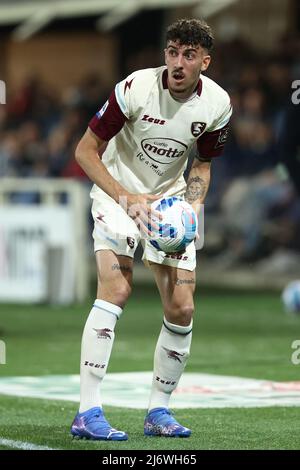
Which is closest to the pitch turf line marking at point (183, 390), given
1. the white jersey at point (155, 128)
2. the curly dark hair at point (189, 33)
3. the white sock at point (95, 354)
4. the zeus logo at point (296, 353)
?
the zeus logo at point (296, 353)

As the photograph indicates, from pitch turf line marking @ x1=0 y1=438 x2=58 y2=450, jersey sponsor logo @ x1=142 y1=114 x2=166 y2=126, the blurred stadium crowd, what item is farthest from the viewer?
the blurred stadium crowd

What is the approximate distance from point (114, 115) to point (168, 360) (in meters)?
1.35

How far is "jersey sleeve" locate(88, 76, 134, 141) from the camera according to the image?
6.93 meters

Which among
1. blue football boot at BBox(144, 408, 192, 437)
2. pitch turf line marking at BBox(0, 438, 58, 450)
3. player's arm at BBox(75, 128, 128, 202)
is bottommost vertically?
pitch turf line marking at BBox(0, 438, 58, 450)

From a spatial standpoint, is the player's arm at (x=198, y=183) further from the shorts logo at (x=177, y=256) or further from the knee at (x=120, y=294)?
the knee at (x=120, y=294)

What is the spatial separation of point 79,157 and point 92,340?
3.15 feet

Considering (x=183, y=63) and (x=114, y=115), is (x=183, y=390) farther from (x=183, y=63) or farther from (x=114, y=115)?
(x=183, y=63)

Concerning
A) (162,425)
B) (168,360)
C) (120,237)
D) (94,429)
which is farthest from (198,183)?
(94,429)

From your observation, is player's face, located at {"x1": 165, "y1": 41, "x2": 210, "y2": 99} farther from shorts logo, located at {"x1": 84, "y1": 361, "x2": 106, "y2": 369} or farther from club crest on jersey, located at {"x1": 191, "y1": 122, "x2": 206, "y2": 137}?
shorts logo, located at {"x1": 84, "y1": 361, "x2": 106, "y2": 369}

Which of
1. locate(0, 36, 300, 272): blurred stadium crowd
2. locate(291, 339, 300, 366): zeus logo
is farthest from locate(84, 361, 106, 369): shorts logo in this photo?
locate(0, 36, 300, 272): blurred stadium crowd

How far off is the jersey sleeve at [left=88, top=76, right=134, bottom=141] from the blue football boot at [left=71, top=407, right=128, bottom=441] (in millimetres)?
1437

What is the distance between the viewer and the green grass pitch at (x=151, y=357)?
6930 millimetres

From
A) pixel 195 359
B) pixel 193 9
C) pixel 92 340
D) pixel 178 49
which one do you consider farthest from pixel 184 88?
pixel 193 9

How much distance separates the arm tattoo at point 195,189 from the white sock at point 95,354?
2.78ft
